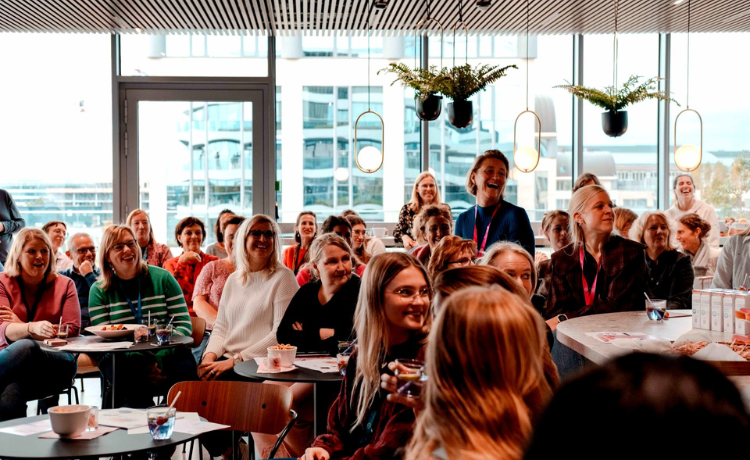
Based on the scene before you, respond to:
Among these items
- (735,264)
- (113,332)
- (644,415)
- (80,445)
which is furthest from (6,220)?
(644,415)

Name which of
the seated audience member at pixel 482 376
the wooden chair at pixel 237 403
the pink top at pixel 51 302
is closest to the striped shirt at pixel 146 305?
the pink top at pixel 51 302

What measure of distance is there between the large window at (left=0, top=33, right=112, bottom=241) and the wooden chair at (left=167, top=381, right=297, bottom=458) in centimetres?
649

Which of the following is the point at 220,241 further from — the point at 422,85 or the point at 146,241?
the point at 422,85

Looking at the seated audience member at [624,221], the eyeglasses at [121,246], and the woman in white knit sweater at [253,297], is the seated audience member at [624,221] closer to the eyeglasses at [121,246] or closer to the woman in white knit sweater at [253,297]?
the woman in white knit sweater at [253,297]

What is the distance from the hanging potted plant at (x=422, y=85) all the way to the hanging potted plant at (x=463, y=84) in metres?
0.10

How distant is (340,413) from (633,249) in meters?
2.13

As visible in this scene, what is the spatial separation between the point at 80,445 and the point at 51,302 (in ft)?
9.03

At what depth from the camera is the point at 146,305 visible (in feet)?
16.4

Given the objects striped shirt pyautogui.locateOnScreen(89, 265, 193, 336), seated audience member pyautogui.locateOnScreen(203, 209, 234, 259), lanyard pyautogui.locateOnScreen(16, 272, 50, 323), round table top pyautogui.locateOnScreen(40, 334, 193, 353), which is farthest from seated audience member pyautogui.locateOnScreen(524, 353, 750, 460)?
seated audience member pyautogui.locateOnScreen(203, 209, 234, 259)

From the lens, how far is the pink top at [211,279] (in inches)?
222

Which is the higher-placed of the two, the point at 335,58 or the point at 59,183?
the point at 335,58

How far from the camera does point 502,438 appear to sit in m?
1.37

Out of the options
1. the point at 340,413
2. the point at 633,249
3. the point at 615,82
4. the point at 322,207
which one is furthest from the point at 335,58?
the point at 340,413

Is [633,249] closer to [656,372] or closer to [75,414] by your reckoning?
[75,414]
